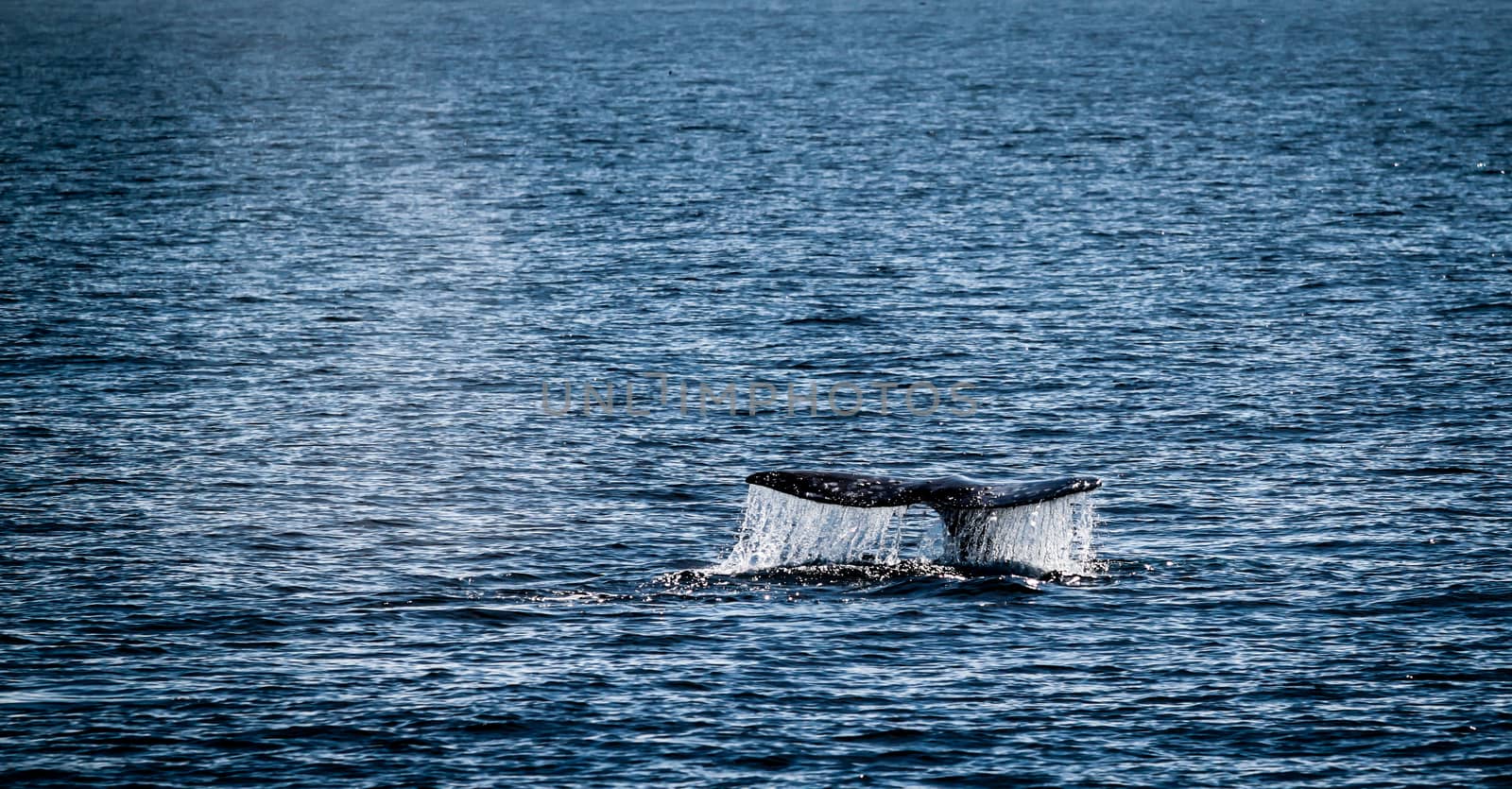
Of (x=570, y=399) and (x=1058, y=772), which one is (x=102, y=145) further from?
(x=1058, y=772)

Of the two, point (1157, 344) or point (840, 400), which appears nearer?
point (840, 400)

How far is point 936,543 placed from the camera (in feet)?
120

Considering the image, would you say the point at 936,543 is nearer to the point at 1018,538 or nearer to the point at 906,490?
the point at 1018,538

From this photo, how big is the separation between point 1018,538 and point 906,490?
11.3ft

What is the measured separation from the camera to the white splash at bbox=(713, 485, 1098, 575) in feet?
109

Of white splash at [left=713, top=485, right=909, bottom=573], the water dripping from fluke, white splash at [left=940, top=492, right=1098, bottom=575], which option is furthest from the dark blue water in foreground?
white splash at [left=713, top=485, right=909, bottom=573]

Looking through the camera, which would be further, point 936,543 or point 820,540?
point 936,543

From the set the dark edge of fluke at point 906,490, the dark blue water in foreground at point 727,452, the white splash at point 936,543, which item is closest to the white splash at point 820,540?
the white splash at point 936,543

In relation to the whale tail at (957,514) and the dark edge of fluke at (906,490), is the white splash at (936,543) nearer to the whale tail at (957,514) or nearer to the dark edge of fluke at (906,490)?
the whale tail at (957,514)

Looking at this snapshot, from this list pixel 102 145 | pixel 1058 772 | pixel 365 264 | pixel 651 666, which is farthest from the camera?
pixel 102 145

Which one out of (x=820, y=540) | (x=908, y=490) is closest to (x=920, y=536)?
(x=820, y=540)

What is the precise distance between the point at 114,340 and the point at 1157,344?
29.6m

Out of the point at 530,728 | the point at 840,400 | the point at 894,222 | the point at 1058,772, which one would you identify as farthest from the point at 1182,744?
the point at 894,222

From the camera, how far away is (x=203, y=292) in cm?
6372
